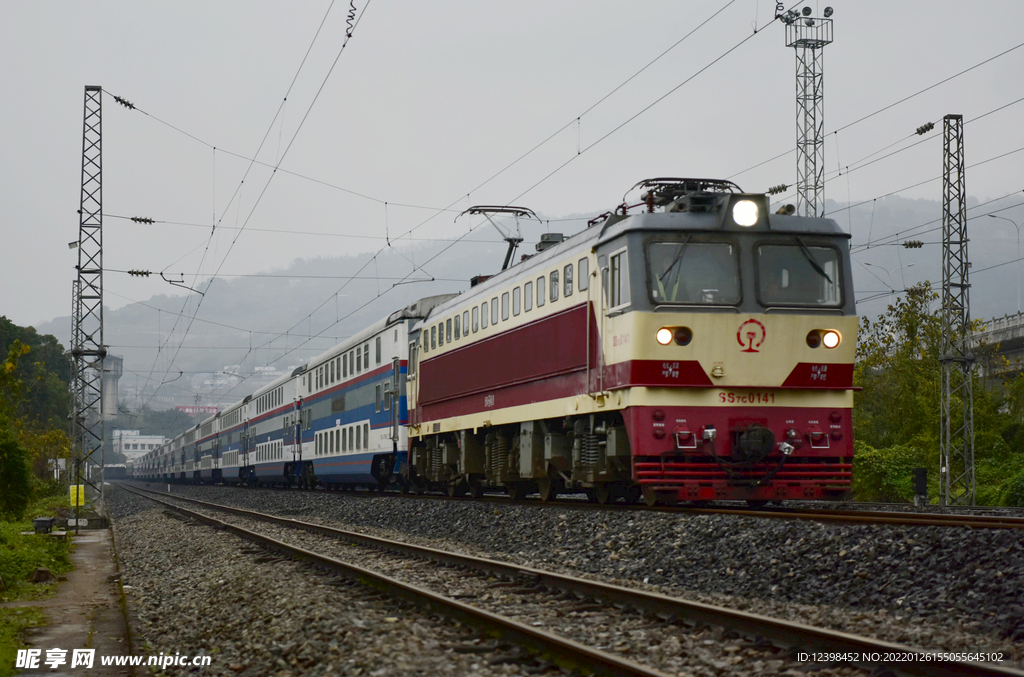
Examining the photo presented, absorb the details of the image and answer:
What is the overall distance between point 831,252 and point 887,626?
778cm

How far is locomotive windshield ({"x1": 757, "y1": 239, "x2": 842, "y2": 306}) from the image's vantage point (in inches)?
556

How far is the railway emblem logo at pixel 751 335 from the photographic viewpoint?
13.8 m

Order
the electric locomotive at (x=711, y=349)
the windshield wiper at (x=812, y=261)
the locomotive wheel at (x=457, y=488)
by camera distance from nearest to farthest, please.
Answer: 1. the electric locomotive at (x=711, y=349)
2. the windshield wiper at (x=812, y=261)
3. the locomotive wheel at (x=457, y=488)

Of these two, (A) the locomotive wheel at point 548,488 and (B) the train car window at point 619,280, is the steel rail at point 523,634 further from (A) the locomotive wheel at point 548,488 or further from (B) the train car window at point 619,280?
(A) the locomotive wheel at point 548,488

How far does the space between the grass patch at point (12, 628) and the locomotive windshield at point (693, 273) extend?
799cm

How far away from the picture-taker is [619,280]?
1423cm

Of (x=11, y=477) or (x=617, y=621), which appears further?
(x=11, y=477)

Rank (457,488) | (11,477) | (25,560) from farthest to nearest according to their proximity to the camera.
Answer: (457,488)
(11,477)
(25,560)

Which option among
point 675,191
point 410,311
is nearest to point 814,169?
point 410,311

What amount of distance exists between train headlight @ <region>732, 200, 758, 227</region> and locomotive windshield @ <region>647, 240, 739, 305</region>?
363mm

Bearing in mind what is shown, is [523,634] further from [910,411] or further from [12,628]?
[910,411]

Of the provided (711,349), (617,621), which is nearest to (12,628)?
(617,621)

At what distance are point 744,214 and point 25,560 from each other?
11.0 m

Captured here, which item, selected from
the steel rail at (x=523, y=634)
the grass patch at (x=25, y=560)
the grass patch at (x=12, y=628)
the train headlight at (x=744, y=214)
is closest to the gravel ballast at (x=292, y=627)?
the steel rail at (x=523, y=634)
